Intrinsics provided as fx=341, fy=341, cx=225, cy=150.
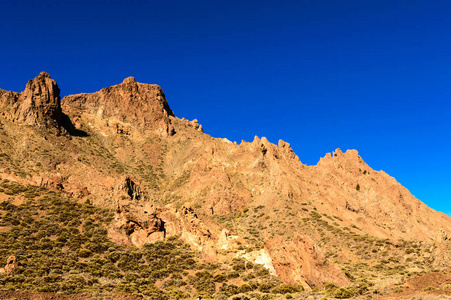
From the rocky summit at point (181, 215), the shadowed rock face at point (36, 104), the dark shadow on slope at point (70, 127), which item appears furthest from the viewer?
the dark shadow on slope at point (70, 127)

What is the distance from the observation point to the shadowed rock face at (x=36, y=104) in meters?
80.5

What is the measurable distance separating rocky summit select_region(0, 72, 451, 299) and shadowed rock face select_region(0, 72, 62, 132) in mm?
321

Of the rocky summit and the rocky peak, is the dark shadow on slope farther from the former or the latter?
the rocky peak

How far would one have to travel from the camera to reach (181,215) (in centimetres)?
5000

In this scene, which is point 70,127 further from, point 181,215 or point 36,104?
point 181,215

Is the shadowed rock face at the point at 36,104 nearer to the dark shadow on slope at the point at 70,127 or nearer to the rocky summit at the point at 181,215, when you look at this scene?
the rocky summit at the point at 181,215

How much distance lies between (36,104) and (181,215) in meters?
54.7

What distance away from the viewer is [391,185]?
3565 inches

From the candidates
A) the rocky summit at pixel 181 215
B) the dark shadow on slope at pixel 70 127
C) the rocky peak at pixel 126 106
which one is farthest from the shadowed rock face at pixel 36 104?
the rocky peak at pixel 126 106

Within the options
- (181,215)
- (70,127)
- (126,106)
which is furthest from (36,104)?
(181,215)

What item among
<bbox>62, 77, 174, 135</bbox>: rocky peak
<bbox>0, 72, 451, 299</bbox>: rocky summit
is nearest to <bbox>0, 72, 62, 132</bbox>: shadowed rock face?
<bbox>0, 72, 451, 299</bbox>: rocky summit

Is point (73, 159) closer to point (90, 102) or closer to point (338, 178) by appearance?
point (90, 102)

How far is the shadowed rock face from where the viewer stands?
80500mm

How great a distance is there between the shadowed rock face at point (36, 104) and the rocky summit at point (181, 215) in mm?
321
